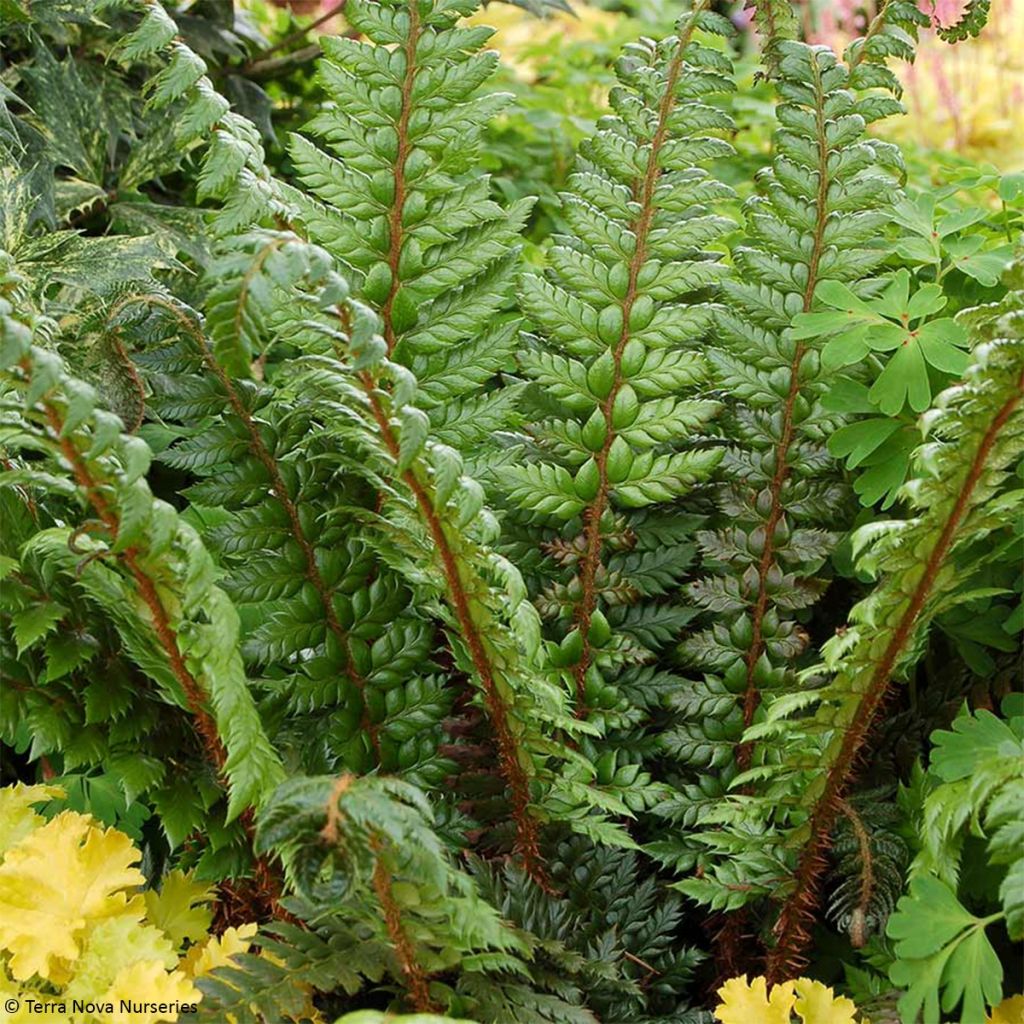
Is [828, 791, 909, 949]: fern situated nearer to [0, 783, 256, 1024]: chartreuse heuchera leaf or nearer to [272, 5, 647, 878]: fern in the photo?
[272, 5, 647, 878]: fern

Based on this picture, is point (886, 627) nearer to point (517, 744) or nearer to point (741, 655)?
point (741, 655)

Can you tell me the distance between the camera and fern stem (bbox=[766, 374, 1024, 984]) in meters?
0.94

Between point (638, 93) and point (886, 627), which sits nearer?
point (886, 627)

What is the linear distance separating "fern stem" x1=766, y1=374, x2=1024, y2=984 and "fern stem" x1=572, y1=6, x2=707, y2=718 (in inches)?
10.3

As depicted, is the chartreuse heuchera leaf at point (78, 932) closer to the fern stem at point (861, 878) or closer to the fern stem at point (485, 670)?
the fern stem at point (485, 670)

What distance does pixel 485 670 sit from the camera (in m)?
1.06

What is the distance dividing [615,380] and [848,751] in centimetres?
43

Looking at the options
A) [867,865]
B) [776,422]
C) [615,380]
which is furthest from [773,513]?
[867,865]

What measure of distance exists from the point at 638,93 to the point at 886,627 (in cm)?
60

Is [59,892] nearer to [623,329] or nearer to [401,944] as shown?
[401,944]

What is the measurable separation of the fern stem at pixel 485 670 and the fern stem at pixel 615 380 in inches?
4.9

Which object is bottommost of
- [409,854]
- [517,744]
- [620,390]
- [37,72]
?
[517,744]

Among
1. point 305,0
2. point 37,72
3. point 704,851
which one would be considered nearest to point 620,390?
point 704,851

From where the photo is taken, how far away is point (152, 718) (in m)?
1.15
